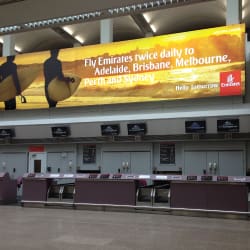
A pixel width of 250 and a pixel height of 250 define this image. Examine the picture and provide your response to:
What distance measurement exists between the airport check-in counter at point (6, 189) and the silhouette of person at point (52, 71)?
3143 mm

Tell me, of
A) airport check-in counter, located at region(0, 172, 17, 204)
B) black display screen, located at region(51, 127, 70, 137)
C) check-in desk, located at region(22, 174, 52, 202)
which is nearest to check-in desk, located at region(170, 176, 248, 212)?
check-in desk, located at region(22, 174, 52, 202)

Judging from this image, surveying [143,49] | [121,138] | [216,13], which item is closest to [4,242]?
[121,138]

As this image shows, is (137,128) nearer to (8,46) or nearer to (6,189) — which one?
(6,189)

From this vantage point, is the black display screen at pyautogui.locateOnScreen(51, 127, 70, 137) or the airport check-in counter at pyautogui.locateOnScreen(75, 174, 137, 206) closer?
the airport check-in counter at pyautogui.locateOnScreen(75, 174, 137, 206)

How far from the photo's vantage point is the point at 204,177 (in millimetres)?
10531

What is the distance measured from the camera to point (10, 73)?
50.8 feet

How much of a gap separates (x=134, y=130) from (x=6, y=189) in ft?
16.1

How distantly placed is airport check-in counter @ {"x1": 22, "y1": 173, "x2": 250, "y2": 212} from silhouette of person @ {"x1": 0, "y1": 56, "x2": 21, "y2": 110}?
152 inches

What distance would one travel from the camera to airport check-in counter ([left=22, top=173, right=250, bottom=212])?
10180mm

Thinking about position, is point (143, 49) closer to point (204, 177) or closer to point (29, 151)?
point (204, 177)

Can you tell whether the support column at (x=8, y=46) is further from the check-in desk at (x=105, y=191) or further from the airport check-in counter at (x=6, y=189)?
the check-in desk at (x=105, y=191)

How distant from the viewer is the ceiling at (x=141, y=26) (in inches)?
571

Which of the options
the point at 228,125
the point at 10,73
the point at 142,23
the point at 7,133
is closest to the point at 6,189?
the point at 7,133

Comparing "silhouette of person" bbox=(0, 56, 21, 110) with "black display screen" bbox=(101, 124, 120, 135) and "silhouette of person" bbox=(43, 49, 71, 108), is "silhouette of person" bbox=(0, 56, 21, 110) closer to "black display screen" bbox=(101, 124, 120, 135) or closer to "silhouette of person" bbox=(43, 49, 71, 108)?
"silhouette of person" bbox=(43, 49, 71, 108)
